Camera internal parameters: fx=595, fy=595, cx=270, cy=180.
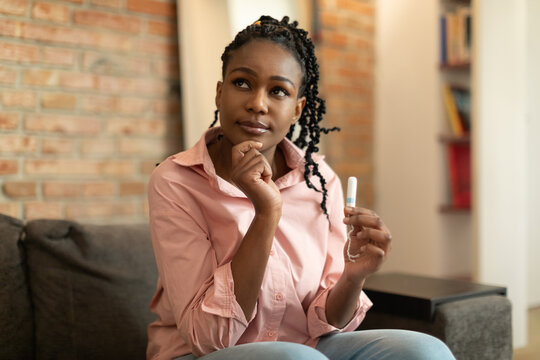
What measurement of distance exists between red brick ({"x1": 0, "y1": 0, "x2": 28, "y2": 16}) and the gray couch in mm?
825

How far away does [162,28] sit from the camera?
2.47m

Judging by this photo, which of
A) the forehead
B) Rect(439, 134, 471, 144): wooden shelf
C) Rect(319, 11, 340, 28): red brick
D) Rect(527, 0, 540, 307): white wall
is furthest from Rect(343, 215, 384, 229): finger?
Rect(527, 0, 540, 307): white wall

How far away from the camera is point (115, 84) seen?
233cm

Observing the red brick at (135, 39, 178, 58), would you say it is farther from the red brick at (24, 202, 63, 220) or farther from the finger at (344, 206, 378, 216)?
the finger at (344, 206, 378, 216)

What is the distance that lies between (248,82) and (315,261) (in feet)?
1.50

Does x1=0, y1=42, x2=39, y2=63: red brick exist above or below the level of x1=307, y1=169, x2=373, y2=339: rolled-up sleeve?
above

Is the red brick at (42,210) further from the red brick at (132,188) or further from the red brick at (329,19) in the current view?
the red brick at (329,19)

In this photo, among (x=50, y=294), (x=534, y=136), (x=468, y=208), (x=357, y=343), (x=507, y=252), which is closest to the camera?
(x=357, y=343)

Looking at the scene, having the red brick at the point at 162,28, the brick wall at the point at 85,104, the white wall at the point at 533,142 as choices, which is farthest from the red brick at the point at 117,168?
the white wall at the point at 533,142

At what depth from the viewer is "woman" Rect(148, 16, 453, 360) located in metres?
1.21

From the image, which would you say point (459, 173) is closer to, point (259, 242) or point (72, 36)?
point (72, 36)

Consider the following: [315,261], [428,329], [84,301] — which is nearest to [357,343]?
[315,261]

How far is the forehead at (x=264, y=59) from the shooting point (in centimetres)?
130

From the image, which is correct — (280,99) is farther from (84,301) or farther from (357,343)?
(84,301)
